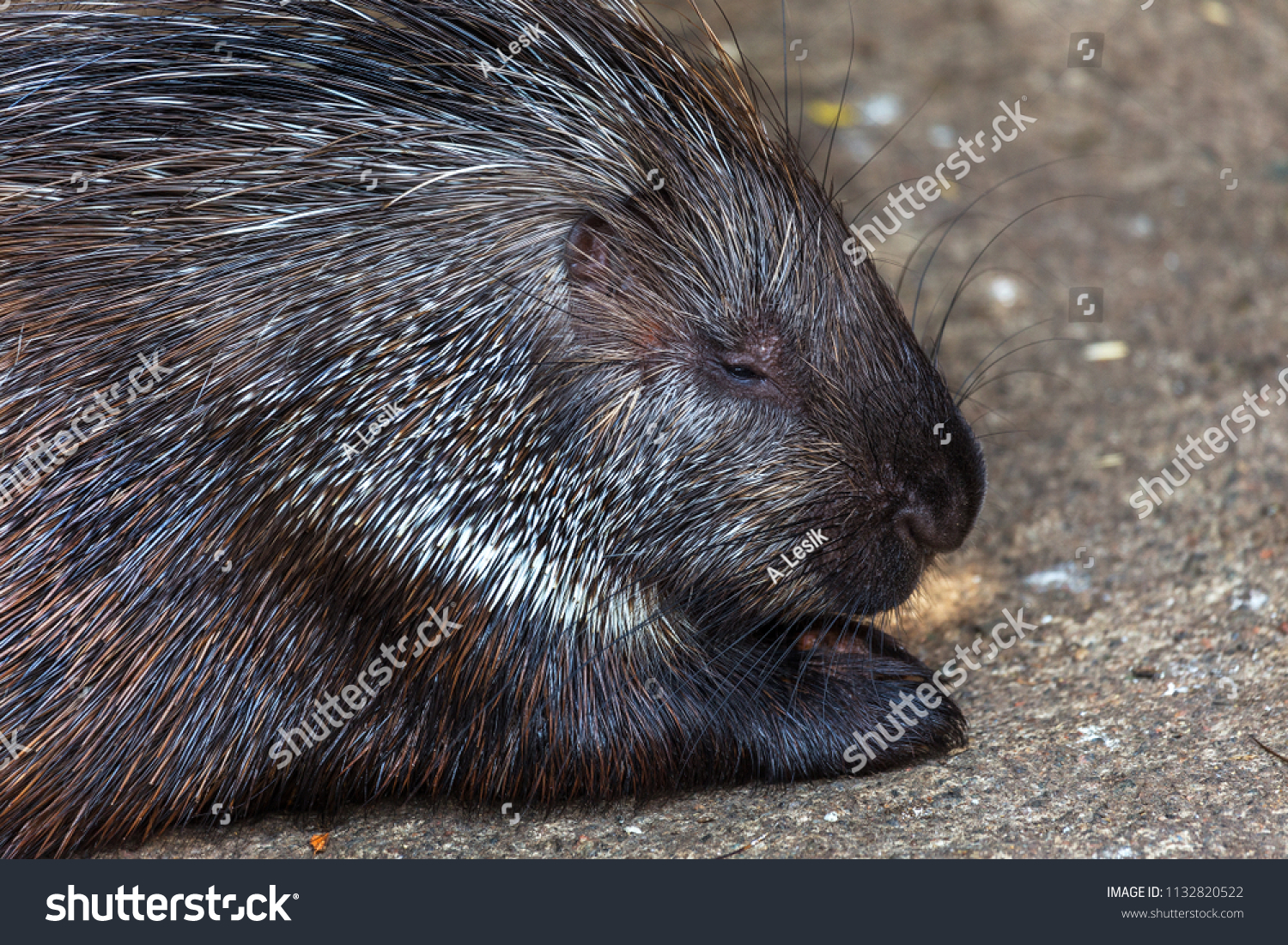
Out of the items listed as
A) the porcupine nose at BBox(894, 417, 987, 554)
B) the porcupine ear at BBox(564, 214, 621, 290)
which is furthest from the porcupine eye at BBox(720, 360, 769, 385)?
the porcupine nose at BBox(894, 417, 987, 554)

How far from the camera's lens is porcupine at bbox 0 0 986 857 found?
241cm

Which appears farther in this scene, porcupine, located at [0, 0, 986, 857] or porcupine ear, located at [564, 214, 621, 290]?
porcupine ear, located at [564, 214, 621, 290]

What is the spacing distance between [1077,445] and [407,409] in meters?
2.38

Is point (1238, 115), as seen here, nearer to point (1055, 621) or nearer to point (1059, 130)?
point (1059, 130)

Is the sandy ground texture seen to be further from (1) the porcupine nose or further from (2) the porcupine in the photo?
(1) the porcupine nose

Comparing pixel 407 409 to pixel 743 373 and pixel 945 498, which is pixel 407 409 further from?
pixel 945 498

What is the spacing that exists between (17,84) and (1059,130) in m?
4.35

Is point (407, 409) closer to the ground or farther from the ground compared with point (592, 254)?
closer to the ground

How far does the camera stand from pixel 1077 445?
4035 millimetres

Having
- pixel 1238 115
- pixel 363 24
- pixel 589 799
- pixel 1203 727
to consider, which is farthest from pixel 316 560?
pixel 1238 115

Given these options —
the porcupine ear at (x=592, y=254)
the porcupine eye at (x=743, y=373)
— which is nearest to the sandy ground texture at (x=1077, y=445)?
the porcupine eye at (x=743, y=373)

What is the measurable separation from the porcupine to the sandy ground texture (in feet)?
0.84

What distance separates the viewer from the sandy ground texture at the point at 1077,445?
2.58 metres

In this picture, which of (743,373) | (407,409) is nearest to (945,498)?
(743,373)
